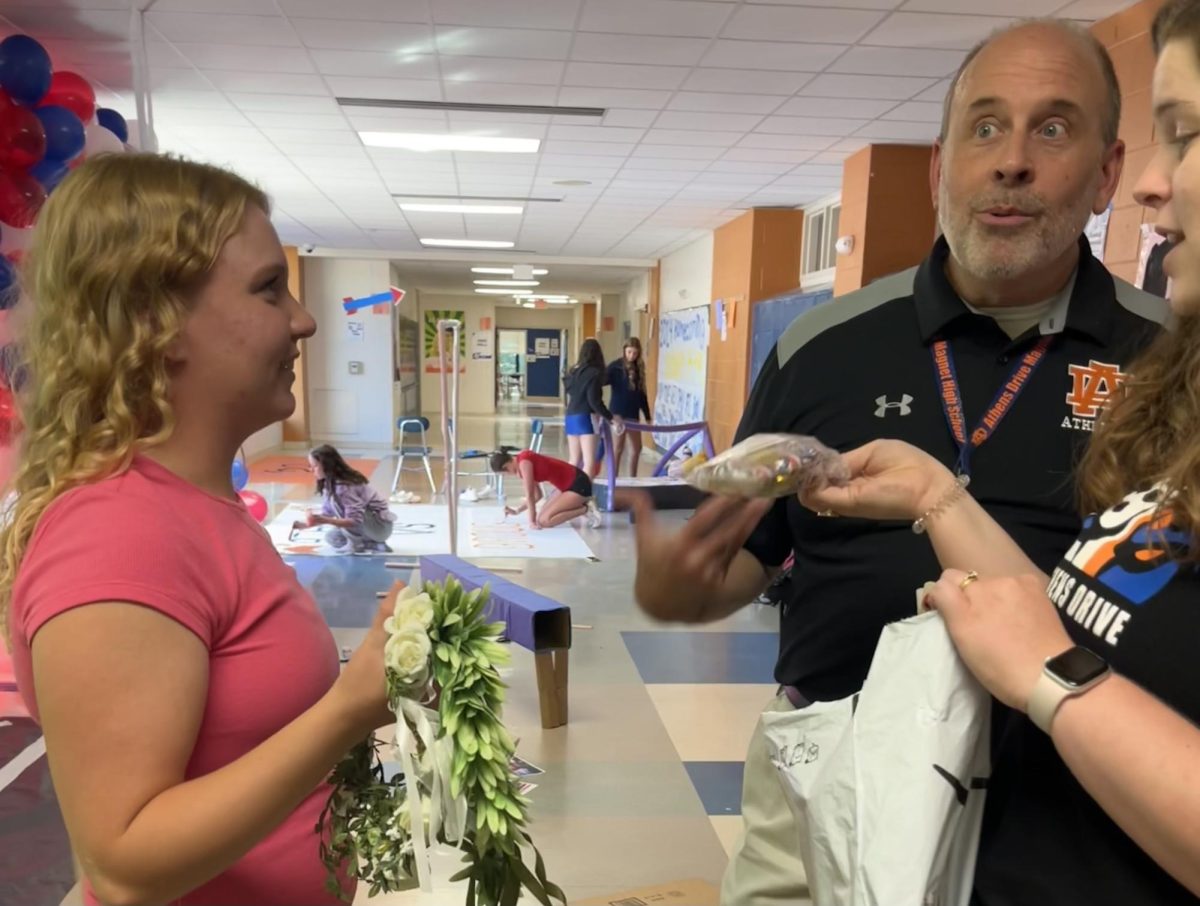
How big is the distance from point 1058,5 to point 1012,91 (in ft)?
10.6

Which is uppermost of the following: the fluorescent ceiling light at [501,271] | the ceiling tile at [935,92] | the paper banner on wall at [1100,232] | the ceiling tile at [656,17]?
the ceiling tile at [656,17]

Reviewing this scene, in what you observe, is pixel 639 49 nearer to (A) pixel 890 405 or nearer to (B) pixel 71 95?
(B) pixel 71 95

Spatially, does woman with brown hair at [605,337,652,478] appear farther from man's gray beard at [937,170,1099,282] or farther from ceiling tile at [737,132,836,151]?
man's gray beard at [937,170,1099,282]

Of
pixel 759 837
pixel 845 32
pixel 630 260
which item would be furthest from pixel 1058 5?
pixel 630 260

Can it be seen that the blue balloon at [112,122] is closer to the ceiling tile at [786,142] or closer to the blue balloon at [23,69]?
the blue balloon at [23,69]

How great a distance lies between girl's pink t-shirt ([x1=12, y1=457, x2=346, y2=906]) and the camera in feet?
2.73

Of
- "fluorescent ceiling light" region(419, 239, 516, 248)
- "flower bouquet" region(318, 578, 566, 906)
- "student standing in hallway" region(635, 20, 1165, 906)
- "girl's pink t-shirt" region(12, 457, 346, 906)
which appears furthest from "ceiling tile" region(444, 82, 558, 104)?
"fluorescent ceiling light" region(419, 239, 516, 248)

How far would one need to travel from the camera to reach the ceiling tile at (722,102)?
5.07m

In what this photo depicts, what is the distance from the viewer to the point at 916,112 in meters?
5.32

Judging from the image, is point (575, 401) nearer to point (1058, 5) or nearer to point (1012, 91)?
point (1058, 5)

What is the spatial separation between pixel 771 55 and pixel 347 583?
Result: 4.34 metres

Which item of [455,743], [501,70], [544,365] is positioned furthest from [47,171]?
[544,365]

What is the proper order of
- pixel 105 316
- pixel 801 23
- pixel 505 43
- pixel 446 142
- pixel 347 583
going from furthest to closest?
pixel 446 142 → pixel 347 583 → pixel 505 43 → pixel 801 23 → pixel 105 316

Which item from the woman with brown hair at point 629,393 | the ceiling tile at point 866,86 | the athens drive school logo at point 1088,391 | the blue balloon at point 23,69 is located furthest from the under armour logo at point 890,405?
the woman with brown hair at point 629,393
